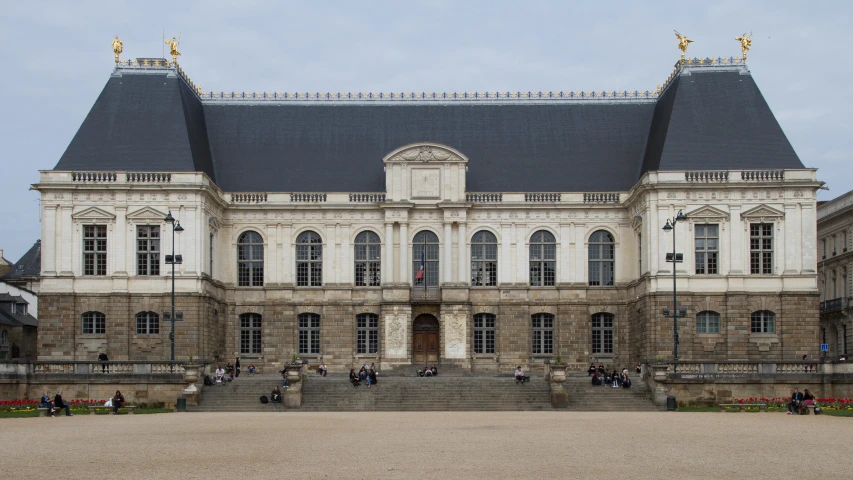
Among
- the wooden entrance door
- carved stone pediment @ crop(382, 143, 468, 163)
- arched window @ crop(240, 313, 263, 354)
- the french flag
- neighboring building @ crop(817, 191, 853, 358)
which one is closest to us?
the french flag

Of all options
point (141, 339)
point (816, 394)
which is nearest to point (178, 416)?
point (141, 339)

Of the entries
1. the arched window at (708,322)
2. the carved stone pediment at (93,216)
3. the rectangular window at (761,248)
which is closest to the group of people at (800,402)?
the arched window at (708,322)

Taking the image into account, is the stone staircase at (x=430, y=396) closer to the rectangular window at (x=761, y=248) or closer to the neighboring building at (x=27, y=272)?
the rectangular window at (x=761, y=248)

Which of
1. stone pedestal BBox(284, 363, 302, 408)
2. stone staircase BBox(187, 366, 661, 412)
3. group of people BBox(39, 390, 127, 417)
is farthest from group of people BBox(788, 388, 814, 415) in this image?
group of people BBox(39, 390, 127, 417)

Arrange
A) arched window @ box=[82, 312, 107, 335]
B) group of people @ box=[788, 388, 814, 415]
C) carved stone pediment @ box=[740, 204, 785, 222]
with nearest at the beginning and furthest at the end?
group of people @ box=[788, 388, 814, 415] → carved stone pediment @ box=[740, 204, 785, 222] → arched window @ box=[82, 312, 107, 335]

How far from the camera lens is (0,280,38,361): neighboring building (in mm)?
65938

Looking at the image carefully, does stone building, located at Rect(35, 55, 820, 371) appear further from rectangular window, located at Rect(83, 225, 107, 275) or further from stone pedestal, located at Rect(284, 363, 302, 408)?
stone pedestal, located at Rect(284, 363, 302, 408)

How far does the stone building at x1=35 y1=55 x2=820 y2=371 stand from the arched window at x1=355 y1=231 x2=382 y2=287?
4.7 inches

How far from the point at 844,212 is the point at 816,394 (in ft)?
77.9

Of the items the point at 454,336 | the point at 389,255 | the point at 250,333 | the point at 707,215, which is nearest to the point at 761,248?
the point at 707,215

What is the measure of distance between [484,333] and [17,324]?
2938cm

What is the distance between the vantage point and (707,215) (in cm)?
5300

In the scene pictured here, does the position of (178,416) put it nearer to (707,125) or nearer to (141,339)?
(141,339)

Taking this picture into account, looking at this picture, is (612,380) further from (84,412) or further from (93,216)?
(93,216)
